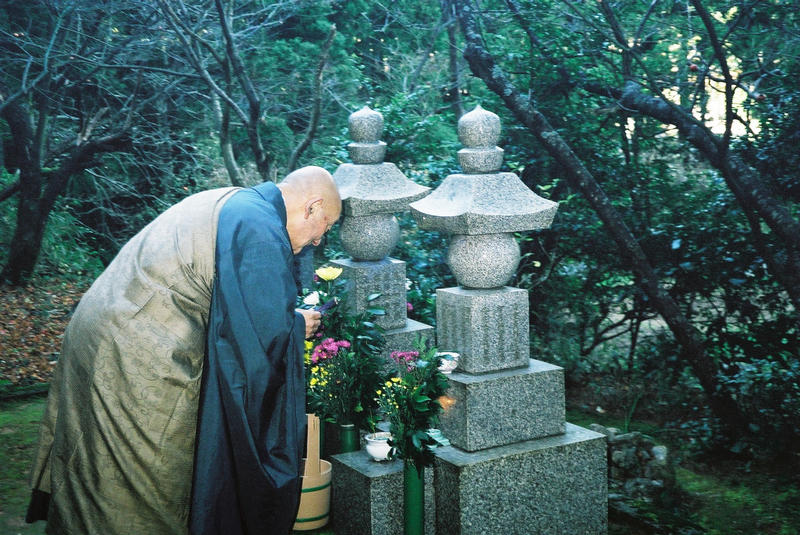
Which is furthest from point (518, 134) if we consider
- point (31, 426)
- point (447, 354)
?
point (31, 426)

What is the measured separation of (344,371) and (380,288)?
85cm

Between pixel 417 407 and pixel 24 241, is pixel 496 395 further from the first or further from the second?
pixel 24 241

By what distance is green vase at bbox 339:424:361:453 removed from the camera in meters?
4.27

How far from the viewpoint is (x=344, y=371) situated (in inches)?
166

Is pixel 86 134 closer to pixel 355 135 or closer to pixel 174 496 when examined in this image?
pixel 355 135

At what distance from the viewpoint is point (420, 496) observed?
3.60 metres

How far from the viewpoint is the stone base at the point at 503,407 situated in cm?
373

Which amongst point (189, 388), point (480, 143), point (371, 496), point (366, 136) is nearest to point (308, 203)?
point (189, 388)

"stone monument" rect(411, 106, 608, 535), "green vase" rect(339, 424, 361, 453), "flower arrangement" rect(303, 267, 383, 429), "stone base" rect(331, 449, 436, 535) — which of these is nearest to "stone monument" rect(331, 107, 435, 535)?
"flower arrangement" rect(303, 267, 383, 429)

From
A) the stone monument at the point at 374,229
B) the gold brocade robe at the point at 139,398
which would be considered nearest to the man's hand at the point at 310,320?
the gold brocade robe at the point at 139,398

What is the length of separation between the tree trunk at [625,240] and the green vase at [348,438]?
2.61 meters

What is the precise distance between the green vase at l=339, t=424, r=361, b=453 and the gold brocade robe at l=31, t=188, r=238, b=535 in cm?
165

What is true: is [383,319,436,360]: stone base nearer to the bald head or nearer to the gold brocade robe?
the bald head

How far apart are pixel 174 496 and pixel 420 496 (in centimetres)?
133
